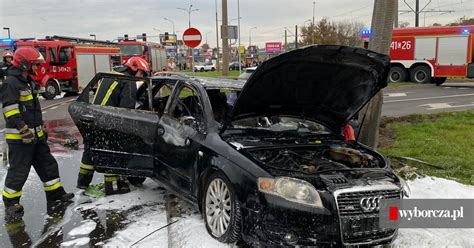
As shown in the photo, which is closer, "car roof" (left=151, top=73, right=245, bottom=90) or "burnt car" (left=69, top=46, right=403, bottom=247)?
"burnt car" (left=69, top=46, right=403, bottom=247)

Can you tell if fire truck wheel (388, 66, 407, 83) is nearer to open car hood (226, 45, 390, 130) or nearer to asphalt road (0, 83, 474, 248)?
asphalt road (0, 83, 474, 248)

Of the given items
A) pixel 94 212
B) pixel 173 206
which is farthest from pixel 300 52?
pixel 94 212

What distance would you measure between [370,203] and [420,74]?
21.4m

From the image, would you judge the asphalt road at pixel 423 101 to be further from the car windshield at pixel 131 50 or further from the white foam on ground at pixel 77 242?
the car windshield at pixel 131 50

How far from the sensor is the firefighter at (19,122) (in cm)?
497

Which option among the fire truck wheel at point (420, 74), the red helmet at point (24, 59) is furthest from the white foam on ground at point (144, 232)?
the fire truck wheel at point (420, 74)

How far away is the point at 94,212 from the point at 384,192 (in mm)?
3145

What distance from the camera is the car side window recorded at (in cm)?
488

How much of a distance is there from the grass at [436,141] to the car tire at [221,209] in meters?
3.55

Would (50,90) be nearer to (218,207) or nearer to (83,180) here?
(83,180)

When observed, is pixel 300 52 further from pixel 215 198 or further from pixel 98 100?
pixel 98 100

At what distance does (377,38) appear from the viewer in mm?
6238

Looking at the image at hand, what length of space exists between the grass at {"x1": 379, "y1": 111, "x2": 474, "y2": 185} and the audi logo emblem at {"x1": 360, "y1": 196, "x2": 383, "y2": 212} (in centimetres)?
292

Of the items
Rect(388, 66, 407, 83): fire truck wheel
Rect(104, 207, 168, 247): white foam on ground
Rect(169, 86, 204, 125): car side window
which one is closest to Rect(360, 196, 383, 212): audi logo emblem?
Rect(104, 207, 168, 247): white foam on ground
